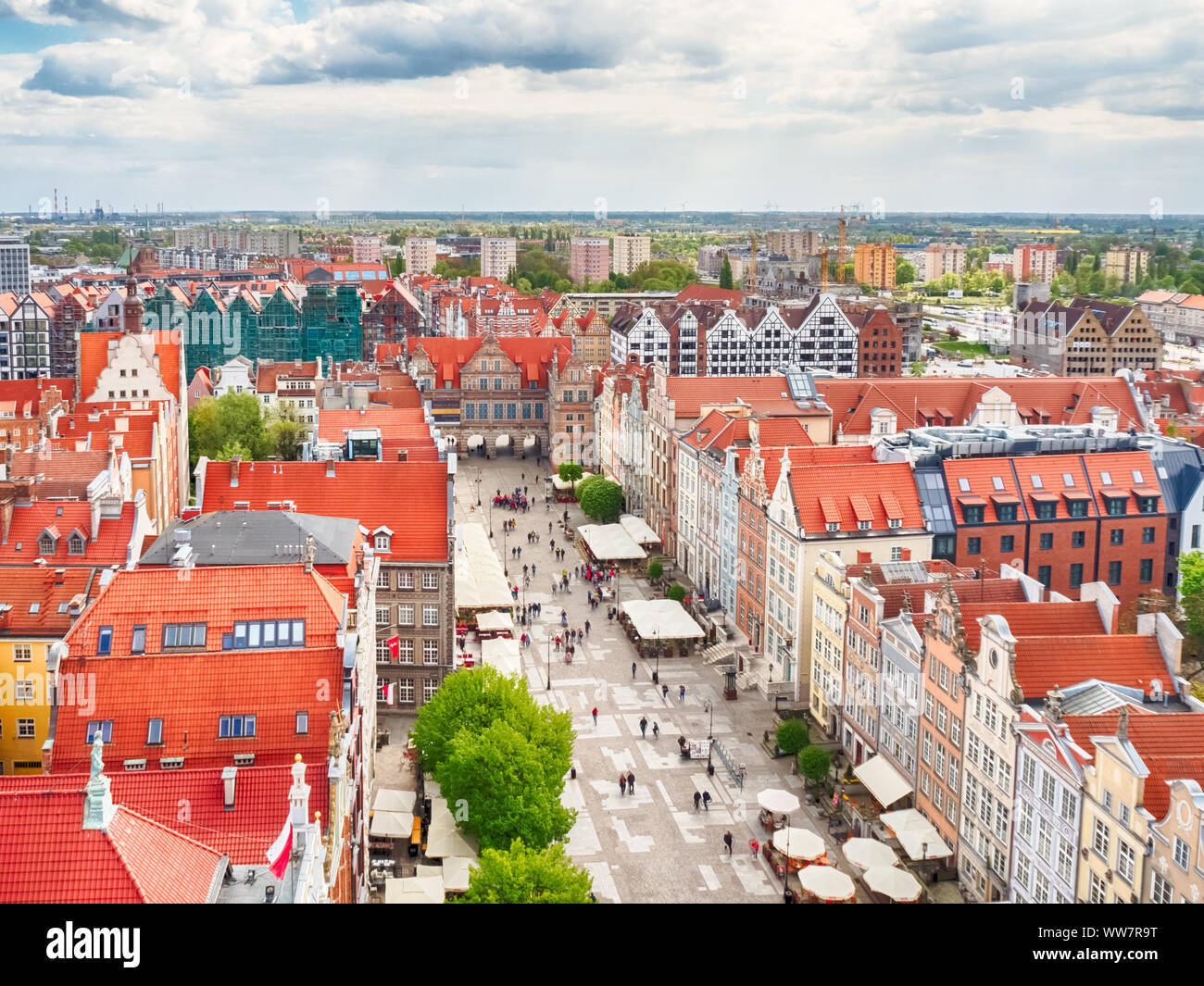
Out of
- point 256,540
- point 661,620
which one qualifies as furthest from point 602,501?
point 256,540

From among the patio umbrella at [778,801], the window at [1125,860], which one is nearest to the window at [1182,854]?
the window at [1125,860]

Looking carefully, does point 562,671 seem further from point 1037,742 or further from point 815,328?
point 815,328

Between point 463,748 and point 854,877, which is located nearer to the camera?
point 463,748

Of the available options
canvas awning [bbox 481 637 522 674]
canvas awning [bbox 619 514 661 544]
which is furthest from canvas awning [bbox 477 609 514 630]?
canvas awning [bbox 619 514 661 544]

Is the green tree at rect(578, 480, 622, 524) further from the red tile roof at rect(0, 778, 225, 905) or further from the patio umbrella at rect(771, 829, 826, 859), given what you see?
the red tile roof at rect(0, 778, 225, 905)

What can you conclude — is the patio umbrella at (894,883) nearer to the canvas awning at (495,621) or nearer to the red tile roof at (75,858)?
the red tile roof at (75,858)
